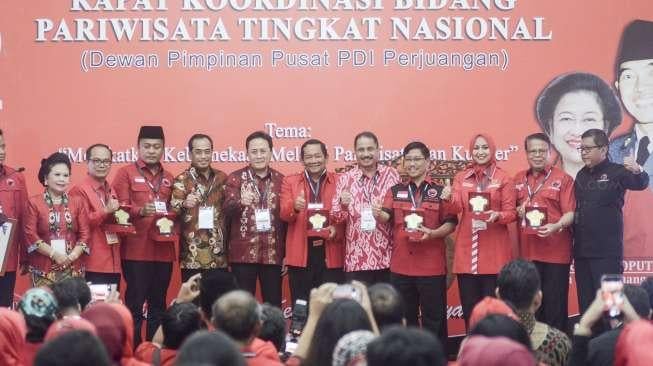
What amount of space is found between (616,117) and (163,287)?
3651 mm

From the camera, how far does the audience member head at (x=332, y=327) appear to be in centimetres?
419

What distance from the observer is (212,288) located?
5.64 meters

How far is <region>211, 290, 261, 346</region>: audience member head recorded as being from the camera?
4.36 m

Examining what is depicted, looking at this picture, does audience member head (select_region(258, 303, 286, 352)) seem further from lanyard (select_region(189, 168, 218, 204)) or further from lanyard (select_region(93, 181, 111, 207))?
lanyard (select_region(93, 181, 111, 207))

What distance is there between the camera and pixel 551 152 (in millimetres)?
8555

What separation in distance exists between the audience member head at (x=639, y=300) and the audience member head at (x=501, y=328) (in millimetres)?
909

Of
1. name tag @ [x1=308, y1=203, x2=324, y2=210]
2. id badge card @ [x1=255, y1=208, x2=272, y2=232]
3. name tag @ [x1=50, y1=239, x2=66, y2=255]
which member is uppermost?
name tag @ [x1=308, y1=203, x2=324, y2=210]

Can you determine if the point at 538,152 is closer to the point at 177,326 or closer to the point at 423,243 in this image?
the point at 423,243

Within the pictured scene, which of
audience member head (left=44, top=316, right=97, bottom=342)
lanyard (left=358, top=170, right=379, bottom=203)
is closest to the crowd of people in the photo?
lanyard (left=358, top=170, right=379, bottom=203)

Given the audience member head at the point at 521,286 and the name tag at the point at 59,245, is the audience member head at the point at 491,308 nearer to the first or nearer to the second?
the audience member head at the point at 521,286

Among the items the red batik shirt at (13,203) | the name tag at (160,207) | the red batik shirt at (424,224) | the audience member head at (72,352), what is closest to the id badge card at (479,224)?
the red batik shirt at (424,224)

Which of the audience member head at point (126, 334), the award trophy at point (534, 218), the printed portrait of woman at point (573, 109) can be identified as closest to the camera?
the audience member head at point (126, 334)

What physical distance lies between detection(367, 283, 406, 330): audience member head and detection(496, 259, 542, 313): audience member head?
59cm

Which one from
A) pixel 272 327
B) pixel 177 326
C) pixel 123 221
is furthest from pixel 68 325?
pixel 123 221
